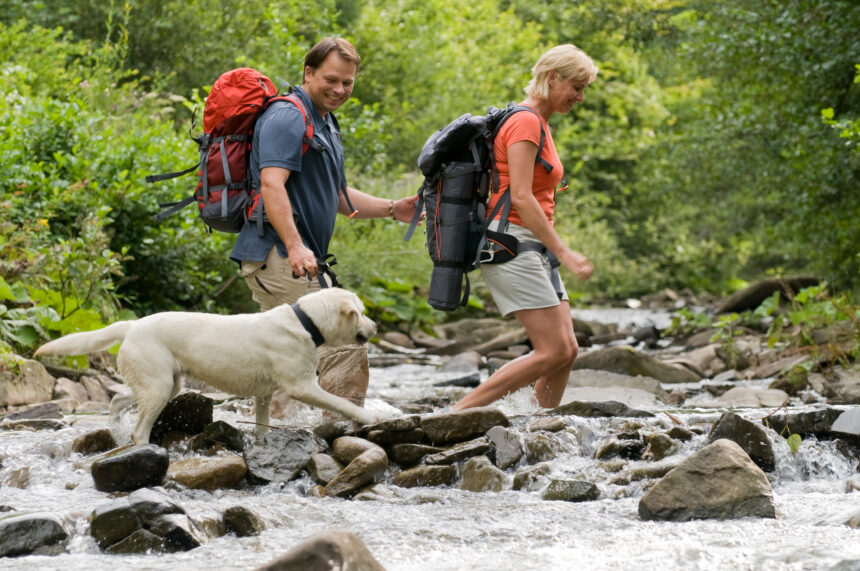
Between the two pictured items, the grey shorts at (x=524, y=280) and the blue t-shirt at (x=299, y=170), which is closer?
the blue t-shirt at (x=299, y=170)

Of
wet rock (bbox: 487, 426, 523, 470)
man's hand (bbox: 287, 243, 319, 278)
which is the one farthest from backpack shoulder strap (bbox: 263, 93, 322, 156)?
wet rock (bbox: 487, 426, 523, 470)

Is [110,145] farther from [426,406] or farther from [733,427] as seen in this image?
[733,427]

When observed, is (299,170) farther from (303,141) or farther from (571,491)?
(571,491)

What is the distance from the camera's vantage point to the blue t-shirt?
5613 mm

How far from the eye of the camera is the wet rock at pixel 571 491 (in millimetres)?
5496

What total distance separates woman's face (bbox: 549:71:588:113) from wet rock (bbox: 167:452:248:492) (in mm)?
2843

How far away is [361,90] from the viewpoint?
2327 centimetres

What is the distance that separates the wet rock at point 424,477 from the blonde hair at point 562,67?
7.66 feet

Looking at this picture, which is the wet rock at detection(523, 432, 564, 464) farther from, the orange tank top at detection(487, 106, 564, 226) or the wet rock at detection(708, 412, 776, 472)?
the orange tank top at detection(487, 106, 564, 226)

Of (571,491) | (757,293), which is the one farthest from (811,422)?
(757,293)

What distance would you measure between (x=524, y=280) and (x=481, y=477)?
1218mm

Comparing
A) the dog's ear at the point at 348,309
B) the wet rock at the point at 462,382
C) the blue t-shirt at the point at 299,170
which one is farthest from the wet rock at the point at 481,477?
the wet rock at the point at 462,382

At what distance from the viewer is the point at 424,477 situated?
5703mm

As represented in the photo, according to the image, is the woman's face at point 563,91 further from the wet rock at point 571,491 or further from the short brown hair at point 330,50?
the wet rock at point 571,491
